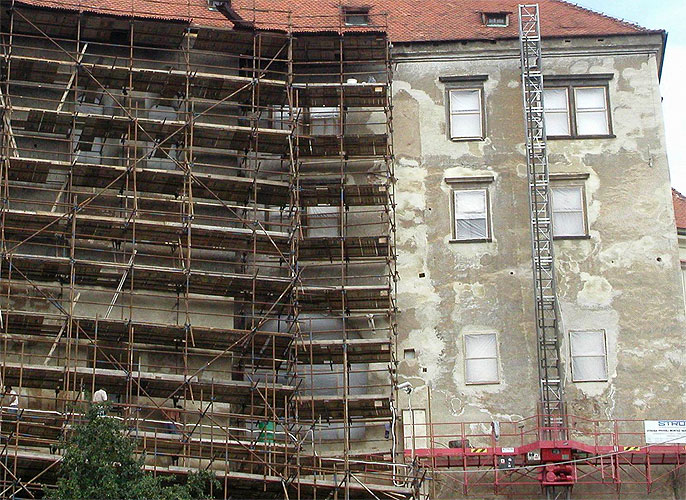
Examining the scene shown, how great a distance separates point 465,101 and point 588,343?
7236 mm

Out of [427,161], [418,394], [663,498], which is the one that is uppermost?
[427,161]

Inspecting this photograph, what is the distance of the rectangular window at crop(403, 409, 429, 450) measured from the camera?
38125 mm

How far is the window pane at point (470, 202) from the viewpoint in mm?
40625

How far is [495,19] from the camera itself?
43594 mm

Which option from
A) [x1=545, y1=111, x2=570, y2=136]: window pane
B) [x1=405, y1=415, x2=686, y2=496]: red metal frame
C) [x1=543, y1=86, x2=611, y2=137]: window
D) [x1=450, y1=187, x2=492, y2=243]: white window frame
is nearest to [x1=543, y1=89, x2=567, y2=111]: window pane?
[x1=543, y1=86, x2=611, y2=137]: window

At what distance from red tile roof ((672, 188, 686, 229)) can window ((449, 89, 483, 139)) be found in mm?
7895

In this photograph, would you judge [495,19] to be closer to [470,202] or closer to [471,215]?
[470,202]

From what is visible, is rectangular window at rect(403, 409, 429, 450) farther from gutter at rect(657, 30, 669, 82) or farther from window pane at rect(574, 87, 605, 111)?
gutter at rect(657, 30, 669, 82)

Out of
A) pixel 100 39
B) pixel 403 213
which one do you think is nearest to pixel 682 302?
pixel 403 213

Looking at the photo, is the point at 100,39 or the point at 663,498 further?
the point at 100,39

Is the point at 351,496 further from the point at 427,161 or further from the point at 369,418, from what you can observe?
the point at 427,161

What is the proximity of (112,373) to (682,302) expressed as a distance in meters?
14.1

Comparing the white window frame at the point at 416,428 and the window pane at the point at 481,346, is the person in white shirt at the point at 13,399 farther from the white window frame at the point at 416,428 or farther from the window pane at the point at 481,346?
the window pane at the point at 481,346

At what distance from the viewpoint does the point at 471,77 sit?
4184 centimetres
